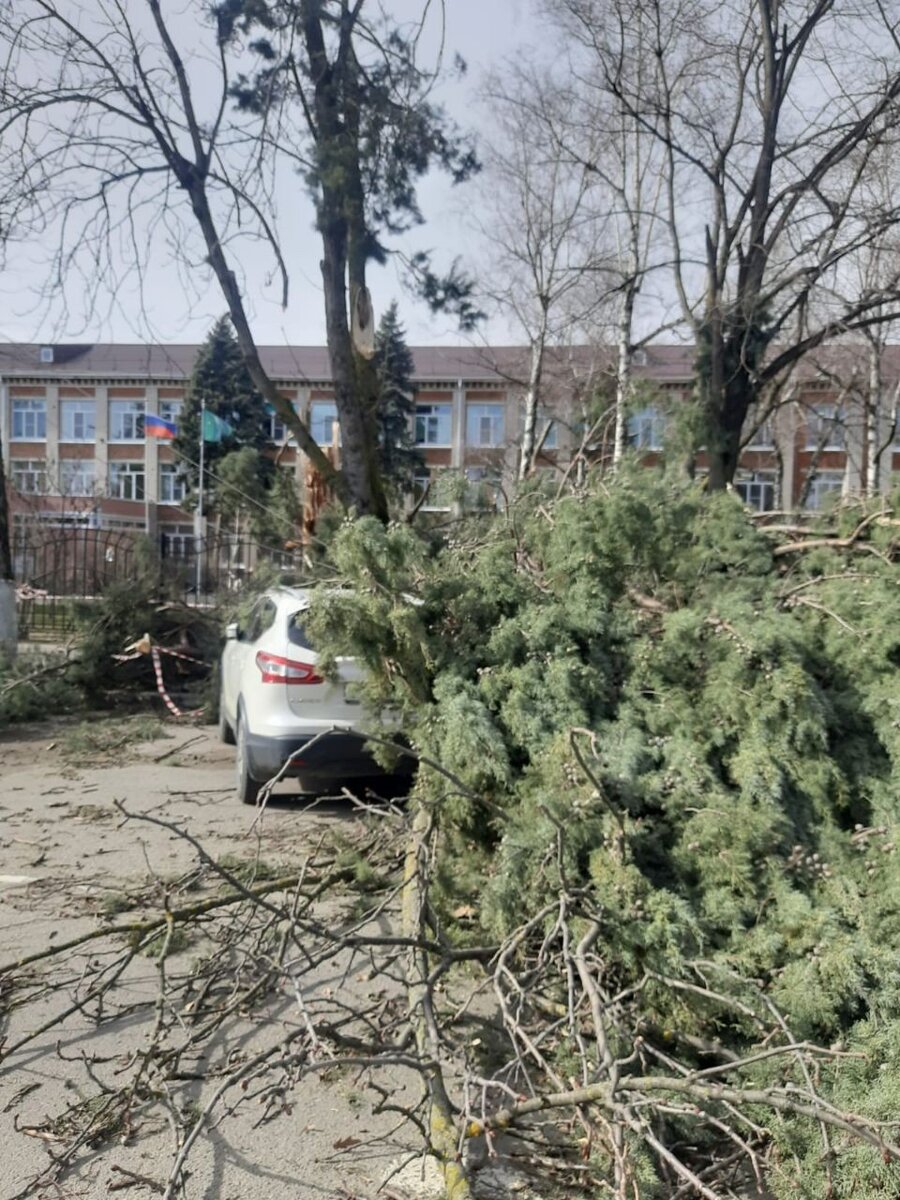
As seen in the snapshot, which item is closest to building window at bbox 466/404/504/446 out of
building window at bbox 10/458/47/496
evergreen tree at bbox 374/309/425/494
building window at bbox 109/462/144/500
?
evergreen tree at bbox 374/309/425/494

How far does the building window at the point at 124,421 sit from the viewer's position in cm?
4925

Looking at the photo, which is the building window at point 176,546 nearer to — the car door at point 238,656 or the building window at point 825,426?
the car door at point 238,656

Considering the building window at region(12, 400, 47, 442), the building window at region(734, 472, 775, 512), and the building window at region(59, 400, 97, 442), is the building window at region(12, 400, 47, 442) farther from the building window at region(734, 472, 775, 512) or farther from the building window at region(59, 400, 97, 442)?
the building window at region(734, 472, 775, 512)

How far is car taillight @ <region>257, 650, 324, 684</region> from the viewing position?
21.6ft

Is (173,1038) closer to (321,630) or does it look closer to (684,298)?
(321,630)

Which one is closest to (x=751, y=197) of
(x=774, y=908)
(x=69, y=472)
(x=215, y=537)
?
(x=215, y=537)

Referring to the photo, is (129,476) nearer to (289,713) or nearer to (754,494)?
(754,494)

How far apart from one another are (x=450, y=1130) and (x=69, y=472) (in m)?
43.1

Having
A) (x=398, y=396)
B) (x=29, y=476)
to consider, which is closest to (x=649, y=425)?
(x=398, y=396)

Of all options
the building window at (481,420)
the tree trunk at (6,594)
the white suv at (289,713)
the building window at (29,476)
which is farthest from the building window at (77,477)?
the white suv at (289,713)

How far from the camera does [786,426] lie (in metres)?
28.7

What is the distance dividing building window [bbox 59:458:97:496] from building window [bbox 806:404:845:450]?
84.4ft

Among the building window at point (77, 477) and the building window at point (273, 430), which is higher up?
the building window at point (273, 430)

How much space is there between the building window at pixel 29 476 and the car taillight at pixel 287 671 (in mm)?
27254
